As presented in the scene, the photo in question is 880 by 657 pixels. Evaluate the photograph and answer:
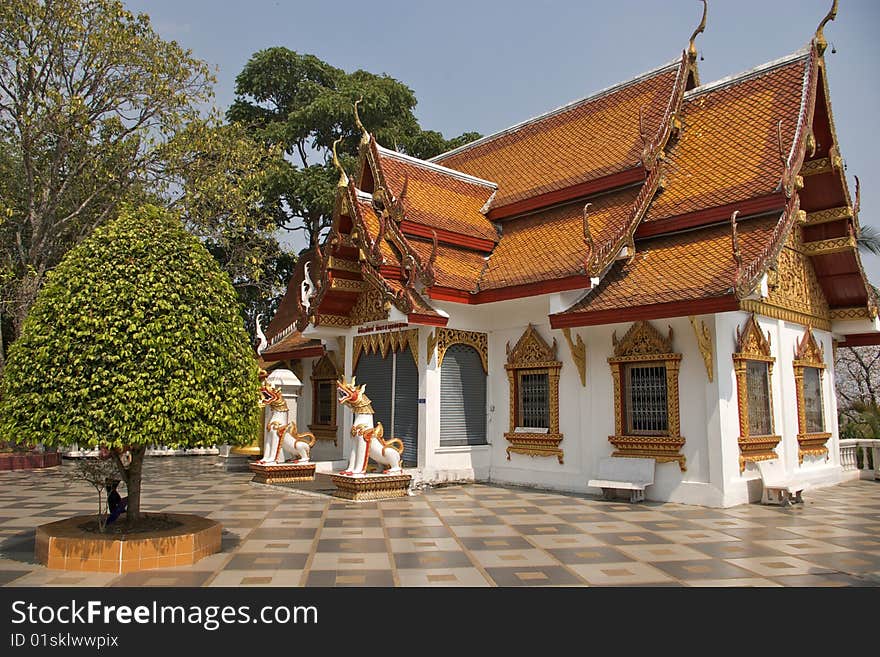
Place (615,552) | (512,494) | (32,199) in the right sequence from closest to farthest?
(615,552) → (512,494) → (32,199)

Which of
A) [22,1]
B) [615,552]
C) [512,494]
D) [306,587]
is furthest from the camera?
[22,1]

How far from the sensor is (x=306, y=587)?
5.04 m

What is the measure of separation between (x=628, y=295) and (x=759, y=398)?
8.07ft

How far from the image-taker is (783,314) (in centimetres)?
1064

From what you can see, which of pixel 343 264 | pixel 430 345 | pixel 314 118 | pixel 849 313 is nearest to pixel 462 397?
pixel 430 345

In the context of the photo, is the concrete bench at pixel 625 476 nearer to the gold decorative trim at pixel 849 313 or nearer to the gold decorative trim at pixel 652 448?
the gold decorative trim at pixel 652 448

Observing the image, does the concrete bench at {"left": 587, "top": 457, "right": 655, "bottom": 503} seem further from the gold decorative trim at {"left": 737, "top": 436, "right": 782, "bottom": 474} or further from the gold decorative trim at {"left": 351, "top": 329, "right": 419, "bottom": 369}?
the gold decorative trim at {"left": 351, "top": 329, "right": 419, "bottom": 369}

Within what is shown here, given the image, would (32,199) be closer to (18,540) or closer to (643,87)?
(18,540)

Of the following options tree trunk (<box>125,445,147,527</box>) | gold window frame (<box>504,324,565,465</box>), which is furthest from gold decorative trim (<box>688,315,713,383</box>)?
tree trunk (<box>125,445,147,527</box>)

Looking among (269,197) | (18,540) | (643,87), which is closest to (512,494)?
(18,540)

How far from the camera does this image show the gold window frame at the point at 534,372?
1080 centimetres

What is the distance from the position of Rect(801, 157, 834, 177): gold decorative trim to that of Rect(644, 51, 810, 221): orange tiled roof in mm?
927
